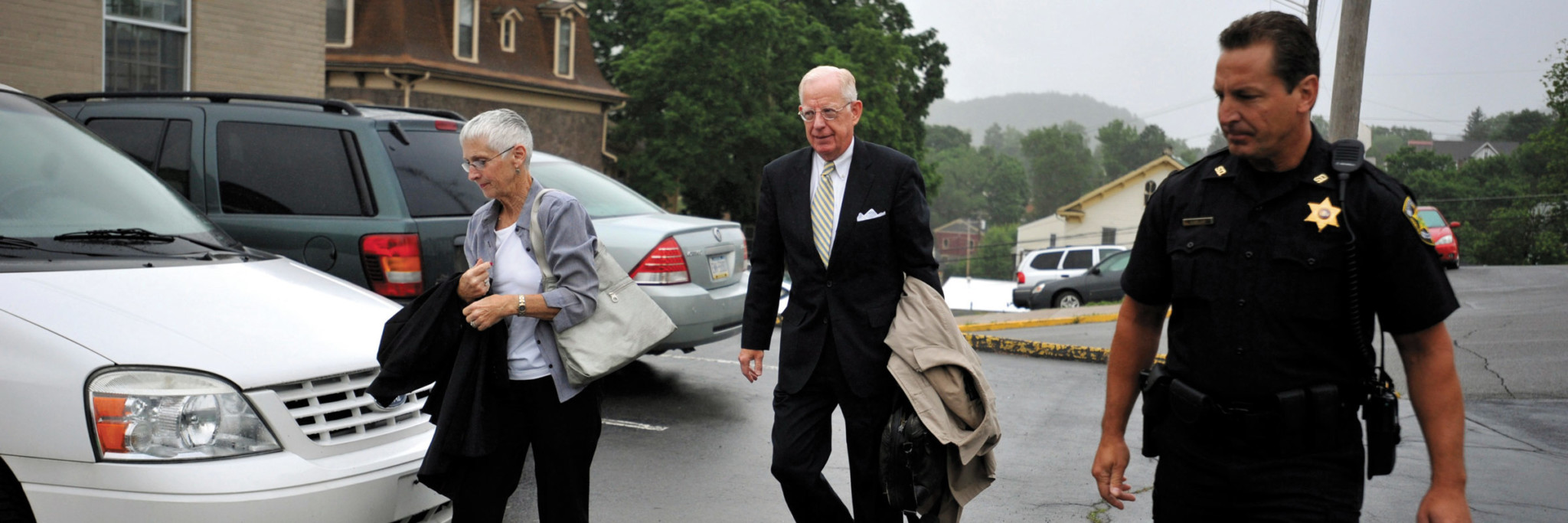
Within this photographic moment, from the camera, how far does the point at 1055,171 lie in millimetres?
145000

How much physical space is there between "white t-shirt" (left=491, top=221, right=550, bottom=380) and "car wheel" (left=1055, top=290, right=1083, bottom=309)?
19.3m

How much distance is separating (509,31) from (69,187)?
31.3 m

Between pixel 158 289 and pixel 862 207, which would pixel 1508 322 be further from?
pixel 158 289

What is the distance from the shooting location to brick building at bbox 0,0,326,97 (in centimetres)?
1133

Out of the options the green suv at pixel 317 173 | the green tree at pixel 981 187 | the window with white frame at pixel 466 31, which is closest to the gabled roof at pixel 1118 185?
the window with white frame at pixel 466 31

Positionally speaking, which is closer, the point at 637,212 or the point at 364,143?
the point at 364,143

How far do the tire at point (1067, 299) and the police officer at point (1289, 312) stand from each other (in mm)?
19617

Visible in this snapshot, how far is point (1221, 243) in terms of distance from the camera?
2604 millimetres

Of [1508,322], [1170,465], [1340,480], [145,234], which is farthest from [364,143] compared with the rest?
[1508,322]

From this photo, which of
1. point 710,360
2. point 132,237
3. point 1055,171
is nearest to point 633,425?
point 710,360

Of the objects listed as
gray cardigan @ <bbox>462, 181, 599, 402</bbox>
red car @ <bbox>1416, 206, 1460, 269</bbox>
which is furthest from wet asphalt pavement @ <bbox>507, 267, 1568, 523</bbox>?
red car @ <bbox>1416, 206, 1460, 269</bbox>

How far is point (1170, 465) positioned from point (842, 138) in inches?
63.2

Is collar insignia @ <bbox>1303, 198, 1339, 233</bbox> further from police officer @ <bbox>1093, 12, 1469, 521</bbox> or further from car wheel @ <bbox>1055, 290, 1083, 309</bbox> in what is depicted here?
car wheel @ <bbox>1055, 290, 1083, 309</bbox>

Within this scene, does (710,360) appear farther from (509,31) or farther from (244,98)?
(509,31)
